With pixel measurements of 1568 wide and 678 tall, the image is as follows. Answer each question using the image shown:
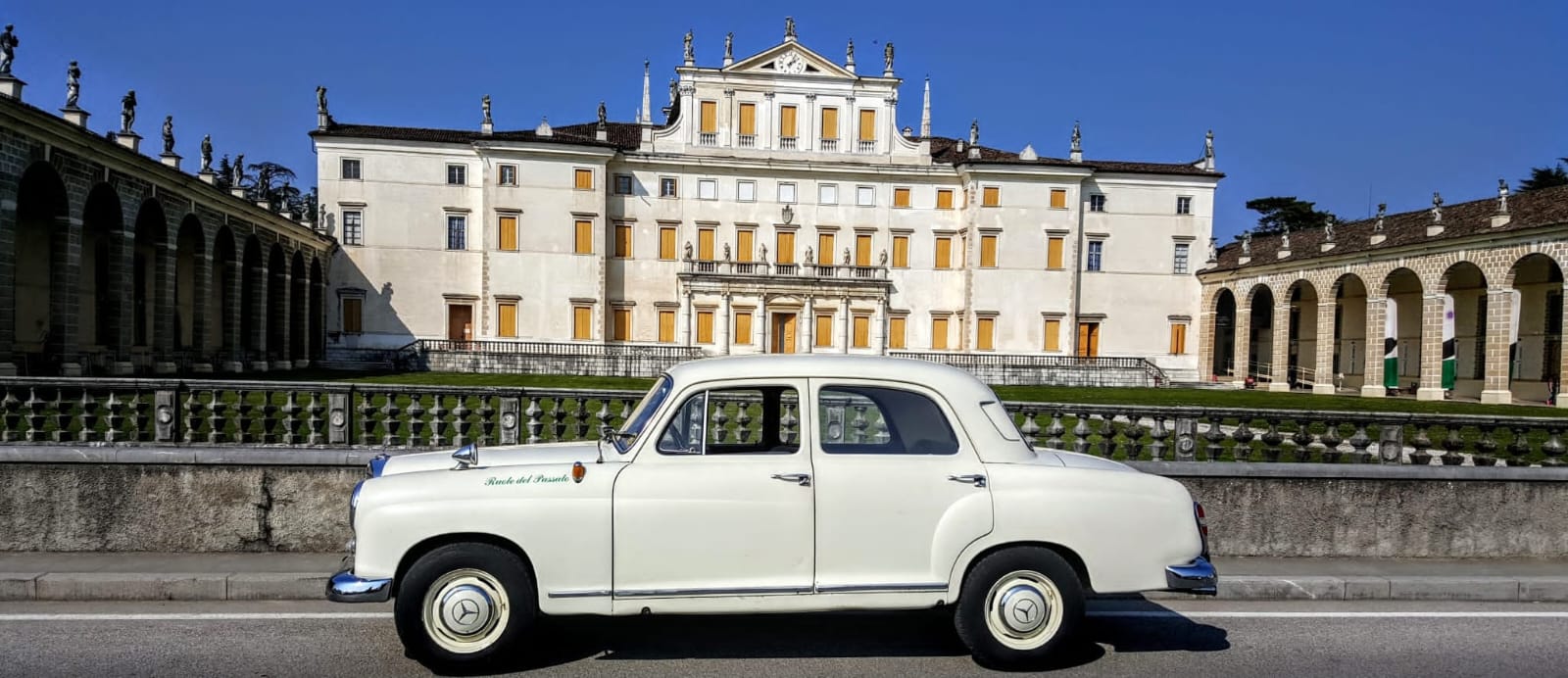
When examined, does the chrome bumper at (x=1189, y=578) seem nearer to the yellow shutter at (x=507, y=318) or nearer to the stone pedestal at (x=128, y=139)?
the stone pedestal at (x=128, y=139)

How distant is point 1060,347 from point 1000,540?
43137 mm

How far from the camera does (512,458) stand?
4.91 m

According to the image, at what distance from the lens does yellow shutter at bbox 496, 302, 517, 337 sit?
141 ft

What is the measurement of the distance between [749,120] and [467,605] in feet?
141

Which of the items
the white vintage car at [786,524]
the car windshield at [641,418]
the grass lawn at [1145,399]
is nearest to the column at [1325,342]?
the grass lawn at [1145,399]

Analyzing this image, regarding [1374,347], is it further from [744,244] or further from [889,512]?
[889,512]

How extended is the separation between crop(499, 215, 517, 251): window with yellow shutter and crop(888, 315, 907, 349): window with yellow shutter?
64.4ft

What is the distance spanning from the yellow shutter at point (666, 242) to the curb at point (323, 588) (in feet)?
128

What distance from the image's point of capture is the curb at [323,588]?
596 cm

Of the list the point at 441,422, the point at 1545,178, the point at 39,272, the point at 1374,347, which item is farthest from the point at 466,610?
the point at 1545,178

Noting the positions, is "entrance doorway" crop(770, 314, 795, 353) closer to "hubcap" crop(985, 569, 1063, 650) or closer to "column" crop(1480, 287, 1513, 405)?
"column" crop(1480, 287, 1513, 405)

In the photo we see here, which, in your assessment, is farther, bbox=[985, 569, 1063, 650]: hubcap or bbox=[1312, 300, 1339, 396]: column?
bbox=[1312, 300, 1339, 396]: column

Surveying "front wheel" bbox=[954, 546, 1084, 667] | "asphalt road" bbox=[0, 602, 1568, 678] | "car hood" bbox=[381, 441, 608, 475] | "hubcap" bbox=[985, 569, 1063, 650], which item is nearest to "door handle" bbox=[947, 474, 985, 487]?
"front wheel" bbox=[954, 546, 1084, 667]

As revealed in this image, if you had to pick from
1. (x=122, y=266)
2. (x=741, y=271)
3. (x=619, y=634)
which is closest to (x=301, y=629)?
(x=619, y=634)
